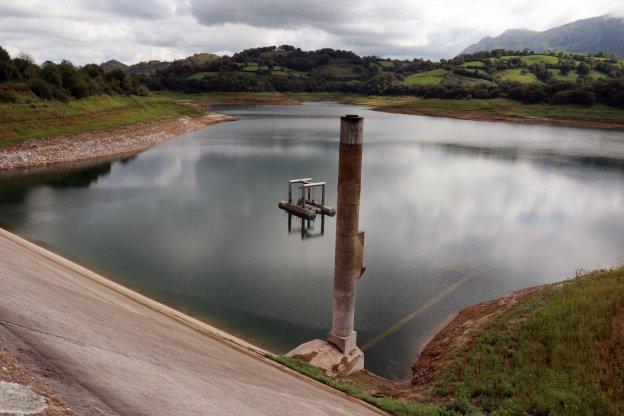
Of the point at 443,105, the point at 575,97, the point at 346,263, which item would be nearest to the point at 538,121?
the point at 575,97

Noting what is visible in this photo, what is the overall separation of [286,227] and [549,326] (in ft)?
59.1

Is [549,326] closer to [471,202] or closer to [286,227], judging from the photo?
[286,227]

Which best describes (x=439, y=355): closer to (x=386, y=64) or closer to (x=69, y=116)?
(x=69, y=116)

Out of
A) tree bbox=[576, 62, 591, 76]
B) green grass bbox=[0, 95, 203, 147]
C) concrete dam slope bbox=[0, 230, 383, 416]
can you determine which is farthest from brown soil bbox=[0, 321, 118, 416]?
tree bbox=[576, 62, 591, 76]

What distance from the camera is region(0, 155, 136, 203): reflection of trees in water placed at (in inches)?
1264

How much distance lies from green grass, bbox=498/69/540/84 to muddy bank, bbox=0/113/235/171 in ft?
276

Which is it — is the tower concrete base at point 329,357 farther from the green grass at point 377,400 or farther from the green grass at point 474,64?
the green grass at point 474,64

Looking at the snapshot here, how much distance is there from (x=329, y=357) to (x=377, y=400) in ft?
10.6

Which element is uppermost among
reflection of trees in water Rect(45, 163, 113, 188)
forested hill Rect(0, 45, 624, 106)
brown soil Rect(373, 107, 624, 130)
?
forested hill Rect(0, 45, 624, 106)

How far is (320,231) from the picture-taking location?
2816cm

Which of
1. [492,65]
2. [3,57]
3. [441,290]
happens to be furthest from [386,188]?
[492,65]

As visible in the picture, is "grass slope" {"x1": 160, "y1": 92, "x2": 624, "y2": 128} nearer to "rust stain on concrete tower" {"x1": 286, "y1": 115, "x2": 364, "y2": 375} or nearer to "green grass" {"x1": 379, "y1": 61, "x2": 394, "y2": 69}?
"green grass" {"x1": 379, "y1": 61, "x2": 394, "y2": 69}

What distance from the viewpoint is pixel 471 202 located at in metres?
33.9

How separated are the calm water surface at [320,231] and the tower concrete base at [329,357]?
874mm
